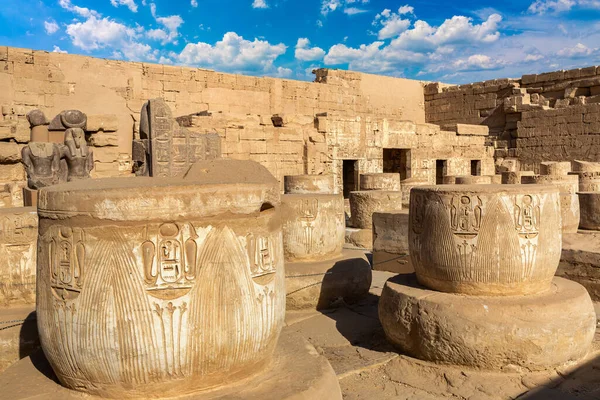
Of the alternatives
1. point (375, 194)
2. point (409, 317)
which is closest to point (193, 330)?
point (409, 317)

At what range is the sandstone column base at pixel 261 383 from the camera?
2.22m

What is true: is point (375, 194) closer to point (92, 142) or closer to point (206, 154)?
point (206, 154)

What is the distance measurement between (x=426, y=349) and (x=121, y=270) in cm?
263

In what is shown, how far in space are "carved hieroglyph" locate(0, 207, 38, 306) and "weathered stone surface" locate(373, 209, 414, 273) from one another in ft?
15.4

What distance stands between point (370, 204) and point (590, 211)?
11.5 ft

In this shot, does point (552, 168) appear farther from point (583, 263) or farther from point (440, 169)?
point (583, 263)

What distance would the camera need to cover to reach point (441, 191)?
404 cm

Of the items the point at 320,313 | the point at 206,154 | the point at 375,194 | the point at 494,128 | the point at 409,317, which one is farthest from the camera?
the point at 494,128

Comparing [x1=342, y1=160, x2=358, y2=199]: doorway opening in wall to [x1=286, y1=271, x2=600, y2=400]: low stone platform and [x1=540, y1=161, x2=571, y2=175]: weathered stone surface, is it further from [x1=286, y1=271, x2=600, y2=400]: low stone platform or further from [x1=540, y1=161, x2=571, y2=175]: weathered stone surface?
[x1=286, y1=271, x2=600, y2=400]: low stone platform

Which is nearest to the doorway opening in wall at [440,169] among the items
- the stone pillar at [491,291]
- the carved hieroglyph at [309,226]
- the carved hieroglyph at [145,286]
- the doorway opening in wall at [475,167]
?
the doorway opening in wall at [475,167]

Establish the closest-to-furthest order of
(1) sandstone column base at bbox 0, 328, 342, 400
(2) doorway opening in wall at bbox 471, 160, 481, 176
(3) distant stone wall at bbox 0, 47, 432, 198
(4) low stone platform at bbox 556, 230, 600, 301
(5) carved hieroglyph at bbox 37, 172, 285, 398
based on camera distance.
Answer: (5) carved hieroglyph at bbox 37, 172, 285, 398 < (1) sandstone column base at bbox 0, 328, 342, 400 < (4) low stone platform at bbox 556, 230, 600, 301 < (3) distant stone wall at bbox 0, 47, 432, 198 < (2) doorway opening in wall at bbox 471, 160, 481, 176

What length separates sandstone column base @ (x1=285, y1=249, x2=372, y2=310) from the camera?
206 inches

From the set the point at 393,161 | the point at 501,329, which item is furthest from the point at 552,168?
the point at 501,329

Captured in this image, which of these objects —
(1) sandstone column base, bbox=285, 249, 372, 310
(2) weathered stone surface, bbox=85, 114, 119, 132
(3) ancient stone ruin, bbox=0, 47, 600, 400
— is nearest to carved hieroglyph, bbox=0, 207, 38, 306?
(3) ancient stone ruin, bbox=0, 47, 600, 400
